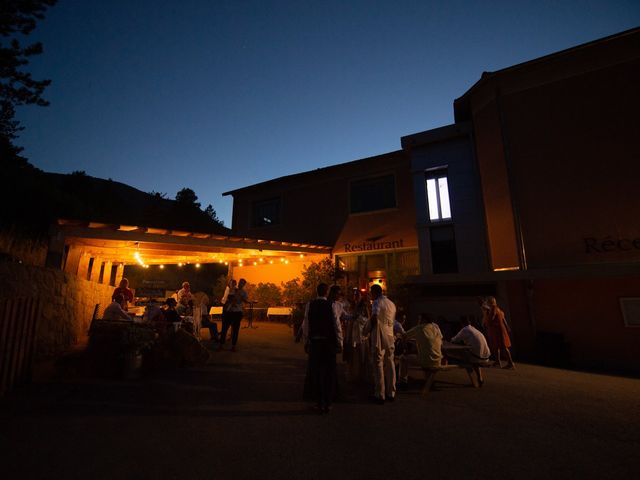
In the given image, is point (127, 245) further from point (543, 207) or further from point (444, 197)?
point (543, 207)

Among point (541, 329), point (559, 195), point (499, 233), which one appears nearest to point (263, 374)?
point (541, 329)

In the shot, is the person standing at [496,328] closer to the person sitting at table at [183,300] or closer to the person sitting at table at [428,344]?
the person sitting at table at [428,344]

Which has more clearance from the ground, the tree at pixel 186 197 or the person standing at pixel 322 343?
the tree at pixel 186 197

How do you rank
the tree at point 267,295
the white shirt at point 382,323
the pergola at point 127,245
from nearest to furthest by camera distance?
the white shirt at point 382,323 < the pergola at point 127,245 < the tree at point 267,295

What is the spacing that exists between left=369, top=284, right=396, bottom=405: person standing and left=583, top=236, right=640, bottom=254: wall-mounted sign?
7296 mm

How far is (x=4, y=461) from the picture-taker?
2715 mm

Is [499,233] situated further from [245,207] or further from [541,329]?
[245,207]

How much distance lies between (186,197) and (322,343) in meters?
41.0

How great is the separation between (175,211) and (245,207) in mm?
24589

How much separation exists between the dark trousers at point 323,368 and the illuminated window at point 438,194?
894 cm

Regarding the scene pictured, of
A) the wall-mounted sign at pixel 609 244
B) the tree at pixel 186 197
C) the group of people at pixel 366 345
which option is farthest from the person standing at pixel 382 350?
the tree at pixel 186 197

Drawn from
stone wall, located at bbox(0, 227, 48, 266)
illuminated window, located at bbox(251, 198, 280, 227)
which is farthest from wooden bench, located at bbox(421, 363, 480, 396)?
illuminated window, located at bbox(251, 198, 280, 227)

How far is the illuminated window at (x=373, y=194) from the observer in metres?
14.4

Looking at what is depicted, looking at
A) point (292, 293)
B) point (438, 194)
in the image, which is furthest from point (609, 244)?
point (292, 293)
